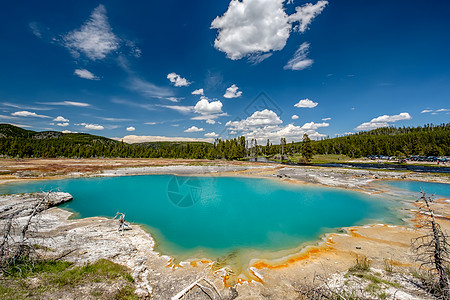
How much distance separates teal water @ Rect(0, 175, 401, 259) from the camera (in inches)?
467

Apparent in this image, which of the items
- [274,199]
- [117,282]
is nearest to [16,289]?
[117,282]

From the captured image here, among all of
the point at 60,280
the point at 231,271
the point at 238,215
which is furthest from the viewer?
the point at 238,215

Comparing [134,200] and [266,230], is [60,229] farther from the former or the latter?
[266,230]

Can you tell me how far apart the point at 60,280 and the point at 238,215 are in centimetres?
1361

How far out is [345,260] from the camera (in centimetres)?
891

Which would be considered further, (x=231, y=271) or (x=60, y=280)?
(x=231, y=271)

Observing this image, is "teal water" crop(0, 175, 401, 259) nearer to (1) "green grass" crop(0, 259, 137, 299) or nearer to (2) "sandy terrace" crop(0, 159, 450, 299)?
(2) "sandy terrace" crop(0, 159, 450, 299)

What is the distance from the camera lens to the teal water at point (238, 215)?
1186cm

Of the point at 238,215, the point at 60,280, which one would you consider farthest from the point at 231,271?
the point at 238,215

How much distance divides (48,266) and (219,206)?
1524cm

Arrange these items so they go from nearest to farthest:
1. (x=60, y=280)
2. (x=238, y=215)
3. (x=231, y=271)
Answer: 1. (x=60, y=280)
2. (x=231, y=271)
3. (x=238, y=215)

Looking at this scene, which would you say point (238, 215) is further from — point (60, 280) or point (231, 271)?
point (60, 280)

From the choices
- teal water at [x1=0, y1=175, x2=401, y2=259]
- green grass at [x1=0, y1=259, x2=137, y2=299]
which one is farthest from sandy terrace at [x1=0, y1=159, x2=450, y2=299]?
teal water at [x1=0, y1=175, x2=401, y2=259]

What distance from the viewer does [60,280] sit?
600 cm
